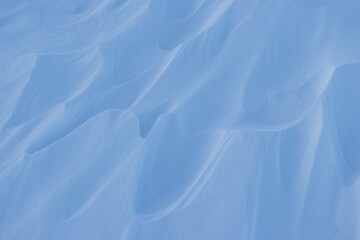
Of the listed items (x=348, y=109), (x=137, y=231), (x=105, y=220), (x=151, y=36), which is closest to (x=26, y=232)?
(x=105, y=220)

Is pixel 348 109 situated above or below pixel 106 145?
below

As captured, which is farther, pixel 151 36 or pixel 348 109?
pixel 151 36

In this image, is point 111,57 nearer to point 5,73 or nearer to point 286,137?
point 5,73

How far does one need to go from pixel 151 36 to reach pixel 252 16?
0.44 meters

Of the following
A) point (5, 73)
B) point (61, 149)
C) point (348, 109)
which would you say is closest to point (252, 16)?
point (348, 109)

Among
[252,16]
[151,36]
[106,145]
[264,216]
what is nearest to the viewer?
[264,216]

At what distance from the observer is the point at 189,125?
1186 millimetres

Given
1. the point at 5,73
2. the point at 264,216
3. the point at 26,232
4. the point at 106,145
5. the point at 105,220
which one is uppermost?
the point at 5,73

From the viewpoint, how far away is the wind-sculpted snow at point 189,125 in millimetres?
975

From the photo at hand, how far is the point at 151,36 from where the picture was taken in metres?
1.54

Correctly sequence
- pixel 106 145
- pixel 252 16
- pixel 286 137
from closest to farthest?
1. pixel 286 137
2. pixel 106 145
3. pixel 252 16

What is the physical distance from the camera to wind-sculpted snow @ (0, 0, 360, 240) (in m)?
0.97

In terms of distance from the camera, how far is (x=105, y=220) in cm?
101

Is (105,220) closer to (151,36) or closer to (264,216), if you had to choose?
(264,216)
